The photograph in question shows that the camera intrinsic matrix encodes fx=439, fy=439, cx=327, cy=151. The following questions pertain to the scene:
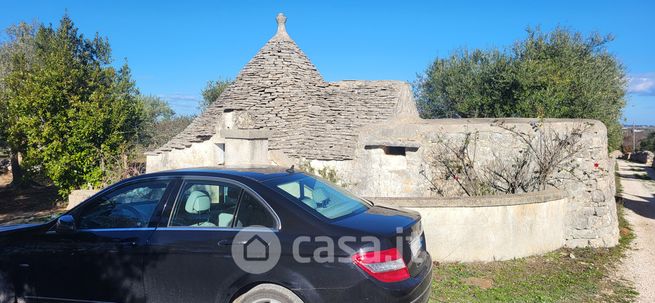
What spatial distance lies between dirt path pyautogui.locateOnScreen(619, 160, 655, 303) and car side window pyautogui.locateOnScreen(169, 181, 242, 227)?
5.75 meters

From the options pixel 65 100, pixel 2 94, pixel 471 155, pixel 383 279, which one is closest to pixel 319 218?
pixel 383 279

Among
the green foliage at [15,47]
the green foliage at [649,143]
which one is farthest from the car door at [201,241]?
the green foliage at [649,143]

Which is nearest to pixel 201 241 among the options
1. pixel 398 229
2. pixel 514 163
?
pixel 398 229

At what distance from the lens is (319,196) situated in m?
4.32

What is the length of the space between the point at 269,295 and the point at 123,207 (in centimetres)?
191

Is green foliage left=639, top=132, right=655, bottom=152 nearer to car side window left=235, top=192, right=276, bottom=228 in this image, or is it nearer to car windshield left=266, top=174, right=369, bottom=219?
car windshield left=266, top=174, right=369, bottom=219

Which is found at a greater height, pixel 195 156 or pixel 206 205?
pixel 195 156

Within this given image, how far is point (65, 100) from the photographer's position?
1585cm

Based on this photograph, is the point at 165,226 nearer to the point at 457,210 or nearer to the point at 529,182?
the point at 457,210

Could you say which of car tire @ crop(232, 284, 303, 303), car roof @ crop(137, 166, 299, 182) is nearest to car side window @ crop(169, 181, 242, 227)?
car roof @ crop(137, 166, 299, 182)

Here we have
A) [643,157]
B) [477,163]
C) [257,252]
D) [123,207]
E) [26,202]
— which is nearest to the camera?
[257,252]

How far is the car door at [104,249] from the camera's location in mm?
3996

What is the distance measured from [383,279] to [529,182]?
26.4 feet

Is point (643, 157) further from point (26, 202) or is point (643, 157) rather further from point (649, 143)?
point (26, 202)
